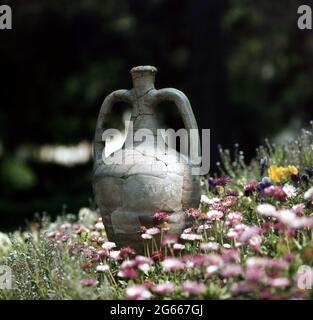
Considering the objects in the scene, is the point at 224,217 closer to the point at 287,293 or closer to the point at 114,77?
the point at 287,293

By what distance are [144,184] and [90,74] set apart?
10.5m

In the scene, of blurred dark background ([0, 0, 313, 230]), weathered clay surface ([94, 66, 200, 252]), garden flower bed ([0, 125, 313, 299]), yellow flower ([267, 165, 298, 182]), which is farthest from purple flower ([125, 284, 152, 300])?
blurred dark background ([0, 0, 313, 230])

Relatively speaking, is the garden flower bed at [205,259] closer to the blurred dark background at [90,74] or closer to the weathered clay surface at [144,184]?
the weathered clay surface at [144,184]

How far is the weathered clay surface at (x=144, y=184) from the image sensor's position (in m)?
4.38

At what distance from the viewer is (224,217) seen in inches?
190

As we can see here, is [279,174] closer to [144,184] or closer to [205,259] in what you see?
[144,184]

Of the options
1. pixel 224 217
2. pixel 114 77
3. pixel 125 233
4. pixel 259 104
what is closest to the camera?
pixel 125 233

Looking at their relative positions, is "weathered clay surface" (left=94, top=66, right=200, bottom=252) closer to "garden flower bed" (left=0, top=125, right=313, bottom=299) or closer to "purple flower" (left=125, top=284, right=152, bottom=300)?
"garden flower bed" (left=0, top=125, right=313, bottom=299)

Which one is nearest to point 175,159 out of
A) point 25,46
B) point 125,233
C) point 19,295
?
point 125,233

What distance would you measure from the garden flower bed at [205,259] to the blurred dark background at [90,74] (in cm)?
808

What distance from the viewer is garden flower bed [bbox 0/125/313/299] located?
129 inches

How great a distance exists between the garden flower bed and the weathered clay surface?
98 millimetres

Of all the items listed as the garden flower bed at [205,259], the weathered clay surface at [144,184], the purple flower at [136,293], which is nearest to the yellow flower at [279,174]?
the garden flower bed at [205,259]

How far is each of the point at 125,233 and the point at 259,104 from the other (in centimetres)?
1203
